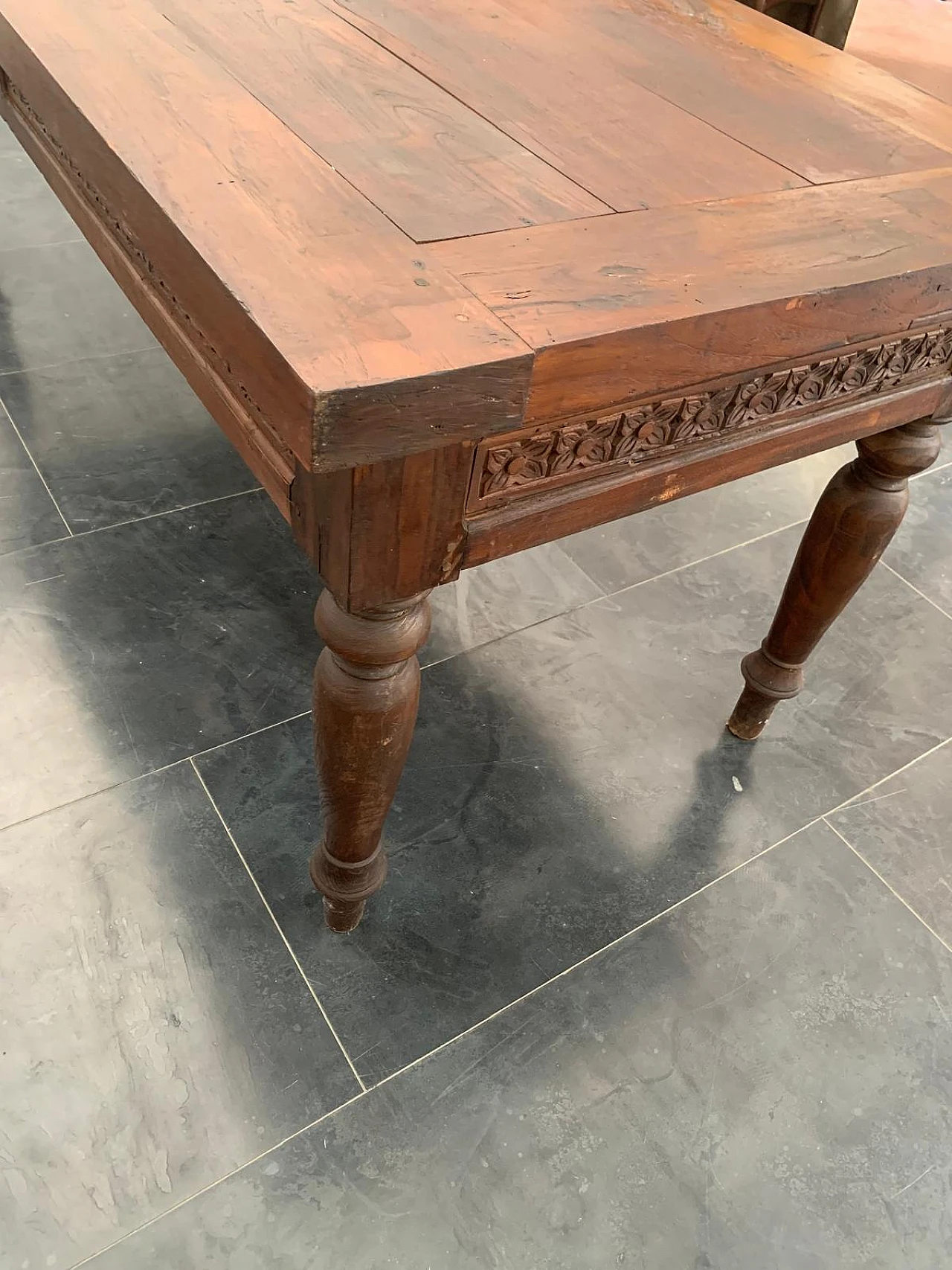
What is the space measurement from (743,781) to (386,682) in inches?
25.0

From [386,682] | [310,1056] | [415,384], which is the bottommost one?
[310,1056]

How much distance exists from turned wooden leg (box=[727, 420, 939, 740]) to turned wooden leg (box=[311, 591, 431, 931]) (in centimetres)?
46

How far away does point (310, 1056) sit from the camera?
2.92ft

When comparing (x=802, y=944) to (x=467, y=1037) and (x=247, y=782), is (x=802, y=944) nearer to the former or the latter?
(x=467, y=1037)

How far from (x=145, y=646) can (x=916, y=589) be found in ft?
3.66

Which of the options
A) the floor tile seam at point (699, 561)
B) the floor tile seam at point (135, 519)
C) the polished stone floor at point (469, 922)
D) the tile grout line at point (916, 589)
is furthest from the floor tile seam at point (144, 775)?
the tile grout line at point (916, 589)

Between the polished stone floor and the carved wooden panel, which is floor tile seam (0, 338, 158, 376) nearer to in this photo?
the polished stone floor

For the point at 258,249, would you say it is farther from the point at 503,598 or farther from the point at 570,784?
the point at 503,598

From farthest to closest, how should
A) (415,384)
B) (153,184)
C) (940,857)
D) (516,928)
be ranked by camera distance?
(940,857) < (516,928) < (153,184) < (415,384)

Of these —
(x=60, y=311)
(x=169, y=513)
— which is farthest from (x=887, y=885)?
(x=60, y=311)

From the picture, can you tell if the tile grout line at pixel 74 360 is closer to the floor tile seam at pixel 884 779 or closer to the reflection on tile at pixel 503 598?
the reflection on tile at pixel 503 598

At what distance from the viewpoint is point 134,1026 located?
2.90 feet

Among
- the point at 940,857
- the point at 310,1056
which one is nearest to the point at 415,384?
the point at 310,1056

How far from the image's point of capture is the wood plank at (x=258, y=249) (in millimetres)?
475
